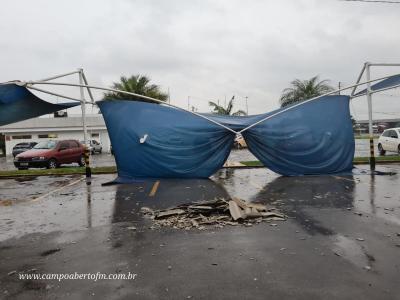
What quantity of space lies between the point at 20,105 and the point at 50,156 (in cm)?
893

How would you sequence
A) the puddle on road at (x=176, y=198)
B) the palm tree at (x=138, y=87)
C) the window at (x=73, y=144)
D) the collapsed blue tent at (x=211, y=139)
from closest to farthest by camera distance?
the puddle on road at (x=176, y=198) → the collapsed blue tent at (x=211, y=139) → the window at (x=73, y=144) → the palm tree at (x=138, y=87)

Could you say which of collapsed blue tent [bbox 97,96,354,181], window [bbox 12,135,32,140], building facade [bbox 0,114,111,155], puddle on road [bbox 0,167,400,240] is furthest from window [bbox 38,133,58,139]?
collapsed blue tent [bbox 97,96,354,181]

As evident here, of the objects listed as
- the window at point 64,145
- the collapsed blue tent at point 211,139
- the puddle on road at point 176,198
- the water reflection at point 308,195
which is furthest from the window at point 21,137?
the water reflection at point 308,195

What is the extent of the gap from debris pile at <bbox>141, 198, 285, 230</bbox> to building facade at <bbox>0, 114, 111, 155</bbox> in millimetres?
35078

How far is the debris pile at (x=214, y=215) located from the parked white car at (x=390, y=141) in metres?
18.4

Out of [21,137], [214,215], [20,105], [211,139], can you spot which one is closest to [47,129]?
[21,137]

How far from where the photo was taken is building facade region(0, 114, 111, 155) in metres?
41.3

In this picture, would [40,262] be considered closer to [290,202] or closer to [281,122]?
[290,202]

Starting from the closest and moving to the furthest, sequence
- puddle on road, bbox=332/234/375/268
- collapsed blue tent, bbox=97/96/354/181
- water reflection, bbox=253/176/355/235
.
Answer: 1. puddle on road, bbox=332/234/375/268
2. water reflection, bbox=253/176/355/235
3. collapsed blue tent, bbox=97/96/354/181

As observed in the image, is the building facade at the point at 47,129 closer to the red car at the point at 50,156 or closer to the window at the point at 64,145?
the red car at the point at 50,156

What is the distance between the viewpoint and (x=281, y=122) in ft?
44.8

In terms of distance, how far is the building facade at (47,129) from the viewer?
41312 millimetres

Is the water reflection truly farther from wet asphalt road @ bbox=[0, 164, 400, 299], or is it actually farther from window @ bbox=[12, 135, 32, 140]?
window @ bbox=[12, 135, 32, 140]

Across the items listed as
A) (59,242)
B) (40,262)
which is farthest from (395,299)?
(59,242)
